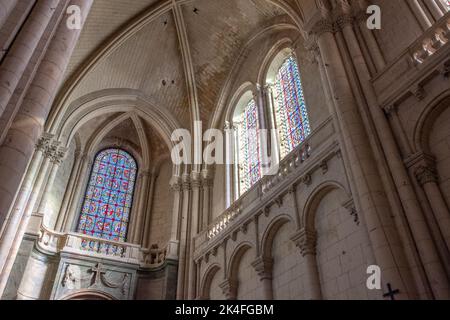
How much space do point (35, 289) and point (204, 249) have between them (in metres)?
5.05

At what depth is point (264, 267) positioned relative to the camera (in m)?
9.63

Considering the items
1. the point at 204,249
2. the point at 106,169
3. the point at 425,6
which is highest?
the point at 106,169

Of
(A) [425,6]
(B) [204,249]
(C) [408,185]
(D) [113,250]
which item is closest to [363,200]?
(C) [408,185]

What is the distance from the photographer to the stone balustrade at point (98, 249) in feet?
41.6

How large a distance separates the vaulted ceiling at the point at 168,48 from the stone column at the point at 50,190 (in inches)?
73.9

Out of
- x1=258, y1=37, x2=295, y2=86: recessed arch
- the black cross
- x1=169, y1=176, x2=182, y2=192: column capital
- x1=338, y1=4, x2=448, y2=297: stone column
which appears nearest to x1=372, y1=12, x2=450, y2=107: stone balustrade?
x1=338, y1=4, x2=448, y2=297: stone column

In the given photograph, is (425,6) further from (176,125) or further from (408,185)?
(176,125)

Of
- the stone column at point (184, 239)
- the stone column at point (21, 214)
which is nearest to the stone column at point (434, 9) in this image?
the stone column at point (184, 239)

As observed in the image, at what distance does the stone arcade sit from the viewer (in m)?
6.04

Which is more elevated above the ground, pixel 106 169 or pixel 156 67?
pixel 156 67

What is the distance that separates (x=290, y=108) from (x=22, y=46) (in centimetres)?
818

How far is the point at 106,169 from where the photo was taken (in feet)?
57.0

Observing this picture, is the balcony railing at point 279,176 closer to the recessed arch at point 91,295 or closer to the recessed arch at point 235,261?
the recessed arch at point 235,261
